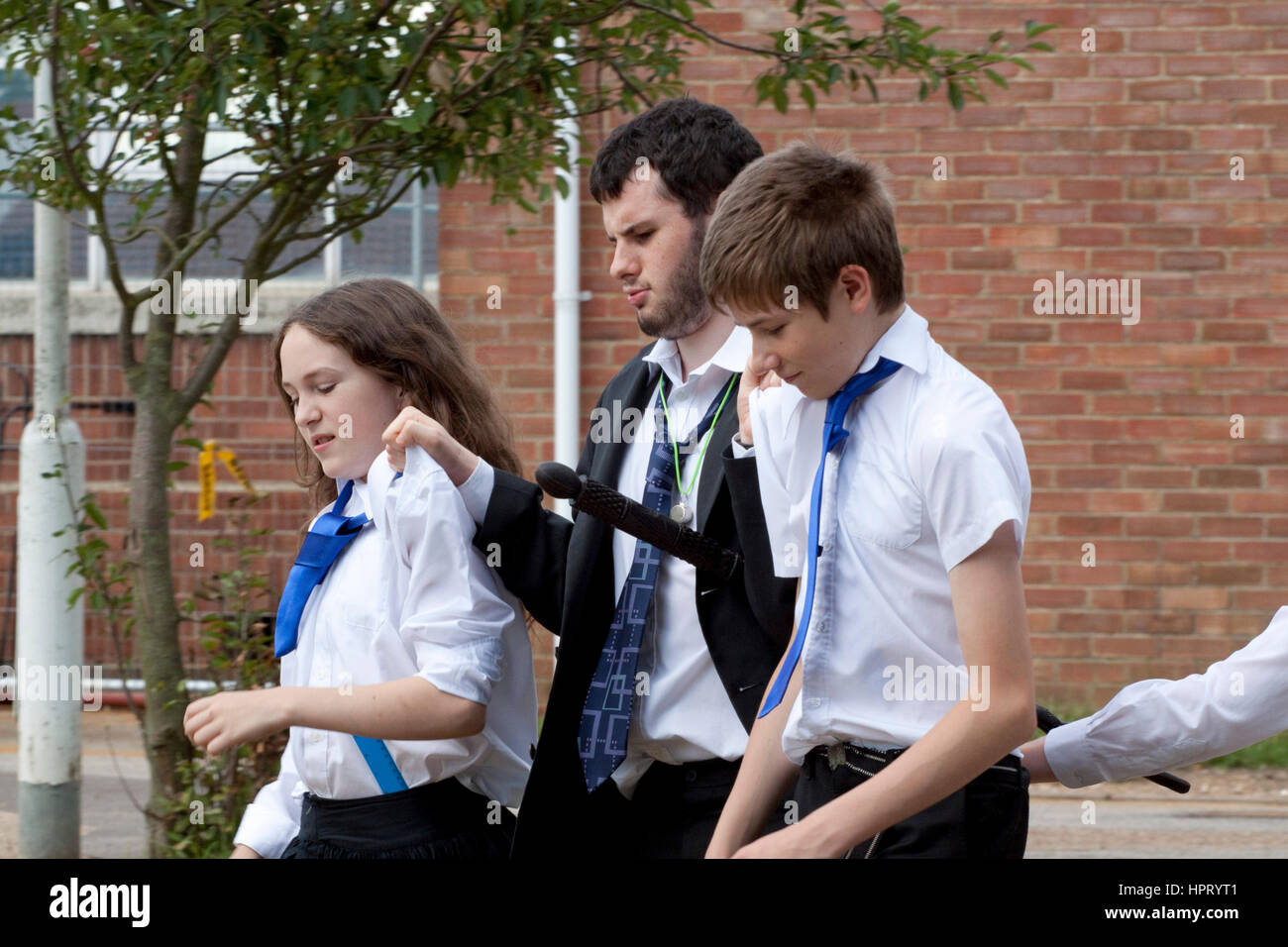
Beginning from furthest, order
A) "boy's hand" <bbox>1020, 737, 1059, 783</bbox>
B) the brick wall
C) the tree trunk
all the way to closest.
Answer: the brick wall, the tree trunk, "boy's hand" <bbox>1020, 737, 1059, 783</bbox>

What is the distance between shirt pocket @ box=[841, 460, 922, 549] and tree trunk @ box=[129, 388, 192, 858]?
242 centimetres

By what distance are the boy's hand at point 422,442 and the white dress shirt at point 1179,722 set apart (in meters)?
1.00

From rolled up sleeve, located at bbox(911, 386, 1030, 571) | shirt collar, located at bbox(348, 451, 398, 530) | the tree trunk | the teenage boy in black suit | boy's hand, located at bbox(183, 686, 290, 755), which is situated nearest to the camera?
rolled up sleeve, located at bbox(911, 386, 1030, 571)

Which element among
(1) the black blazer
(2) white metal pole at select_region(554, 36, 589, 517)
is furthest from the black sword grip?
(2) white metal pole at select_region(554, 36, 589, 517)

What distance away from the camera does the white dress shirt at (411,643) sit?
215 centimetres

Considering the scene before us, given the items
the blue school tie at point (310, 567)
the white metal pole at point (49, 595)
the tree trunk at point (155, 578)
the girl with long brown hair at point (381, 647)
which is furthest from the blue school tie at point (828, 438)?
the white metal pole at point (49, 595)

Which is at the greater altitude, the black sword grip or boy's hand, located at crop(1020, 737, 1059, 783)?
the black sword grip

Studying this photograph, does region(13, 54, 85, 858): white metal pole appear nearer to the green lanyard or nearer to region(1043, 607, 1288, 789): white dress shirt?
the green lanyard

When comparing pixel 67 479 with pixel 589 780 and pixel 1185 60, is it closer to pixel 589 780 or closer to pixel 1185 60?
pixel 589 780

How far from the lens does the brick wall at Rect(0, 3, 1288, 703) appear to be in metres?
6.08

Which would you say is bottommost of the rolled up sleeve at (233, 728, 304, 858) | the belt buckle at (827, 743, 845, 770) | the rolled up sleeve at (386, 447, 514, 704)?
the rolled up sleeve at (233, 728, 304, 858)

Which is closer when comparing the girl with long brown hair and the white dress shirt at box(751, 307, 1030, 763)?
the white dress shirt at box(751, 307, 1030, 763)
